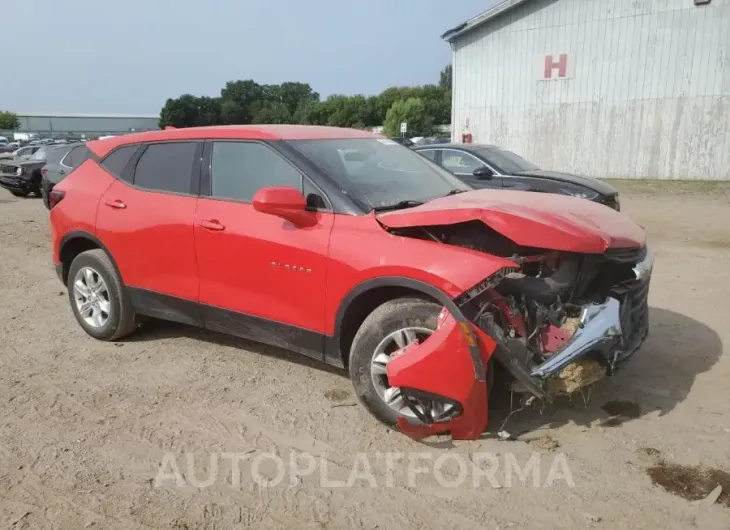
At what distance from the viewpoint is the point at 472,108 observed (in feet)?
72.8

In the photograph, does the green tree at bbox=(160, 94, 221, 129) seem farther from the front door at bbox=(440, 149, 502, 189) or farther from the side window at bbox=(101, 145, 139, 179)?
the side window at bbox=(101, 145, 139, 179)

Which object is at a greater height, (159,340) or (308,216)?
(308,216)

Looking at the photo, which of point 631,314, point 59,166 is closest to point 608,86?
point 59,166

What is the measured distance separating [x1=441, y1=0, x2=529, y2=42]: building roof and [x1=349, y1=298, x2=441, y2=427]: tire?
64.0 feet

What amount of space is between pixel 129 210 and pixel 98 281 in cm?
81

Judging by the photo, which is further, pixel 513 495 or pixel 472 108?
pixel 472 108

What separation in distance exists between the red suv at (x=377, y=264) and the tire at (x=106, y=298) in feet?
0.07

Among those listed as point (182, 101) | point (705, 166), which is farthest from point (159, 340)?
point (182, 101)

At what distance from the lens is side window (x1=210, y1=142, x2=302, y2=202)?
159 inches

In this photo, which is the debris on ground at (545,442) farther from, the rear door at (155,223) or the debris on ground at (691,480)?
the rear door at (155,223)

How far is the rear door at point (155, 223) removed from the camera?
4449mm

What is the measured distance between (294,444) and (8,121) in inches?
4346

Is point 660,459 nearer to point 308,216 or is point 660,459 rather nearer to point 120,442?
point 308,216

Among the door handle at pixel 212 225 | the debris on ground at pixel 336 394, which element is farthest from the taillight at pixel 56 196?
the debris on ground at pixel 336 394
